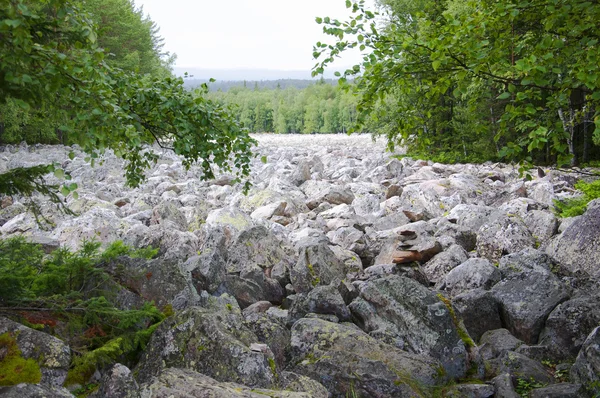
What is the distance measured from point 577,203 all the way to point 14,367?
12422 millimetres

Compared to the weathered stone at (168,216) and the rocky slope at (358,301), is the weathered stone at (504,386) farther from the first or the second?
the weathered stone at (168,216)

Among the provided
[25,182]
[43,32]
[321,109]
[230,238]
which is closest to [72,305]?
[25,182]

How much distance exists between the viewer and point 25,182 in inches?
177

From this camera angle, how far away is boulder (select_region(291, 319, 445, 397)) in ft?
16.2

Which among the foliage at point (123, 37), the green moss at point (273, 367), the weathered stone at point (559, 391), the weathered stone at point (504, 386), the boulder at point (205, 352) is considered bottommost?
the weathered stone at point (504, 386)

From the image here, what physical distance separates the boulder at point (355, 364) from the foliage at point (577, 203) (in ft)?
25.7

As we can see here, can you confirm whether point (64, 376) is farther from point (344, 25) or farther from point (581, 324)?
point (581, 324)

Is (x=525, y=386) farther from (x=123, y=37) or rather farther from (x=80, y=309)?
(x=123, y=37)

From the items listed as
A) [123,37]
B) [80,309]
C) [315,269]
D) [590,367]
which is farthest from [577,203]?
[123,37]

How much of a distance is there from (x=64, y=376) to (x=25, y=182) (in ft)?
5.80

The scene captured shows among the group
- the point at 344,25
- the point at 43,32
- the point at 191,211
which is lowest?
the point at 191,211

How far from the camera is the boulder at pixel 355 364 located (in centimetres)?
492

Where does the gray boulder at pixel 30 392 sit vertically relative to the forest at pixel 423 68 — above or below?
below

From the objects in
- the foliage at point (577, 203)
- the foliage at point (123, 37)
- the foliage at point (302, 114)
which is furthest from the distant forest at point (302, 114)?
the foliage at point (577, 203)
